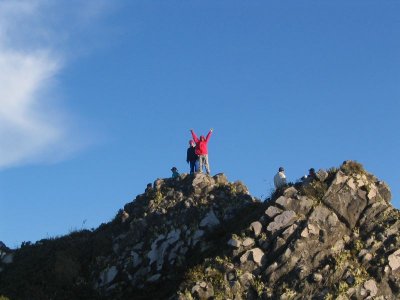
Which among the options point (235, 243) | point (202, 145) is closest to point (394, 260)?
point (235, 243)

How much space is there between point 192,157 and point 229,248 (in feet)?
33.9

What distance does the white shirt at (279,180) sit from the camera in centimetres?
3631

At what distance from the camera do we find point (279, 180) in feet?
119

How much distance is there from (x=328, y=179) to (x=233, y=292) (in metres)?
7.87

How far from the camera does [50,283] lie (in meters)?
36.0

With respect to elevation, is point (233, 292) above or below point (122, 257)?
below

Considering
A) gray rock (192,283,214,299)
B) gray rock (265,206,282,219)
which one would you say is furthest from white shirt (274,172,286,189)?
gray rock (192,283,214,299)

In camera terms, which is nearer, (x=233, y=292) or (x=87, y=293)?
(x=233, y=292)

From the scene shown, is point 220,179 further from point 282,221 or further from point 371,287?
point 371,287

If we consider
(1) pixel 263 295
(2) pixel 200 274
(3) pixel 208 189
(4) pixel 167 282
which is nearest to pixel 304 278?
(1) pixel 263 295

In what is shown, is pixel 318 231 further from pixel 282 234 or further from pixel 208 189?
pixel 208 189

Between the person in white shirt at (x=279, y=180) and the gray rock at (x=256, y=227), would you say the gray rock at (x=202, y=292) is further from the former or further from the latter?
the person in white shirt at (x=279, y=180)

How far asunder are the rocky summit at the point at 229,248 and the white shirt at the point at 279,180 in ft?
4.76

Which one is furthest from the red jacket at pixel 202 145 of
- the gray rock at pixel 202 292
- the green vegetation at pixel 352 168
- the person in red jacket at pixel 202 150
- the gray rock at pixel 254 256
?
the gray rock at pixel 202 292
